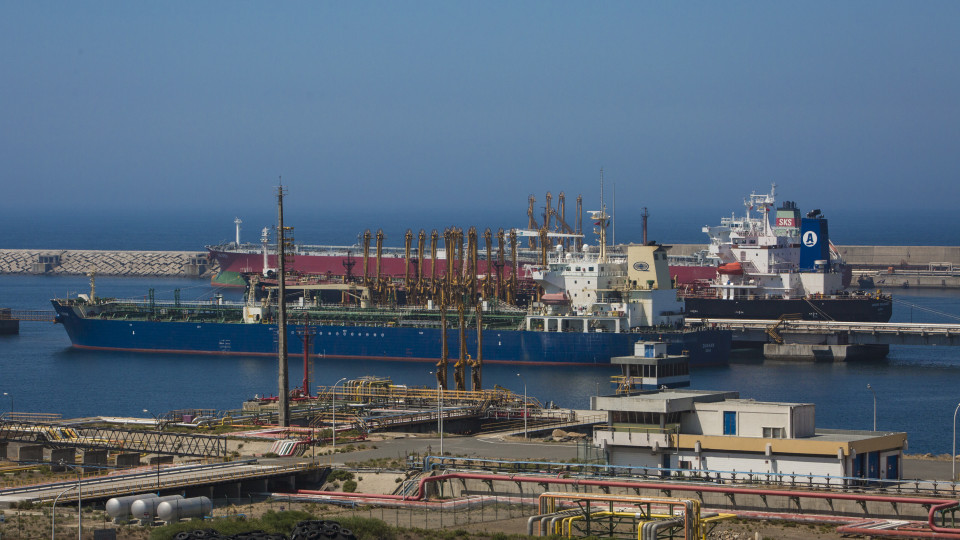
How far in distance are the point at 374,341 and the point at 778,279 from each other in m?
21.3

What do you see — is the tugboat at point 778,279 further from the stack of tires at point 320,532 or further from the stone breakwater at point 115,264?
the stone breakwater at point 115,264

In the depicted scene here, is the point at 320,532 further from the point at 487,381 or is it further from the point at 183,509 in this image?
the point at 487,381

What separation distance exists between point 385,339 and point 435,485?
41.6 m

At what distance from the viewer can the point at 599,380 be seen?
57812 millimetres

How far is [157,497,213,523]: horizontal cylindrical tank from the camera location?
2448cm

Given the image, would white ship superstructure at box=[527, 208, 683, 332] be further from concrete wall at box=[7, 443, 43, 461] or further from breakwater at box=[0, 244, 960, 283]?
breakwater at box=[0, 244, 960, 283]

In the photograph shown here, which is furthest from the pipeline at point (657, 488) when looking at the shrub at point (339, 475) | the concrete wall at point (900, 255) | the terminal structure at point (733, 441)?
the concrete wall at point (900, 255)

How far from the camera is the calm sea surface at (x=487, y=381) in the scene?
157ft

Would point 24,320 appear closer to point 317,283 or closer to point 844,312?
point 317,283

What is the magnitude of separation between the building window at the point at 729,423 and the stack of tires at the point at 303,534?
961 cm

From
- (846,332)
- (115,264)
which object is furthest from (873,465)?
(115,264)

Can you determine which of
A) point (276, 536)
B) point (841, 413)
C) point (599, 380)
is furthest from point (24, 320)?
point (276, 536)

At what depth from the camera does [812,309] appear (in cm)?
7462

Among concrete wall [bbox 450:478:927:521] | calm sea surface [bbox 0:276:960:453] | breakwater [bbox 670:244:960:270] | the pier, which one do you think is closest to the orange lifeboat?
the pier
